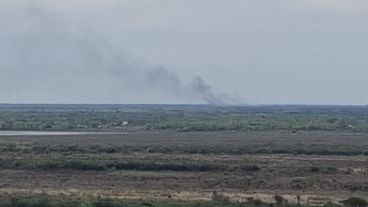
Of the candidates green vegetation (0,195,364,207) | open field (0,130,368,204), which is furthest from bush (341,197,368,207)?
open field (0,130,368,204)

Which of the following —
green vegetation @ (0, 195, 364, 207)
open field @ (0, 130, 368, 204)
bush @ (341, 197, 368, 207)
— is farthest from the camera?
open field @ (0, 130, 368, 204)

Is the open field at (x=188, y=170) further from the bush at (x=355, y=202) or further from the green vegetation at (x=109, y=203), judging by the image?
the green vegetation at (x=109, y=203)

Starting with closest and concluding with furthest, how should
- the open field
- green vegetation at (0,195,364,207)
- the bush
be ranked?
green vegetation at (0,195,364,207)
the bush
the open field

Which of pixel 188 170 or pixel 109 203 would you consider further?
pixel 188 170

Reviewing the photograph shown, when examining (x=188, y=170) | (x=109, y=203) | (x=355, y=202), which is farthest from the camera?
(x=188, y=170)

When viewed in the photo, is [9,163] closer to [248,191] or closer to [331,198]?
[248,191]

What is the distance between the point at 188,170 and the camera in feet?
173

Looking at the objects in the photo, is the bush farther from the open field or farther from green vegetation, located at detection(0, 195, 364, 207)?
the open field

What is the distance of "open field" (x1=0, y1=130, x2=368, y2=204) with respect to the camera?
41.8 meters

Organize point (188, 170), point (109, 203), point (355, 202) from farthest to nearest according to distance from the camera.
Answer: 1. point (188, 170)
2. point (355, 202)
3. point (109, 203)

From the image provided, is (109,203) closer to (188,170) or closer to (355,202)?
(355,202)

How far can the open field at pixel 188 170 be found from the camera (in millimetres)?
41844

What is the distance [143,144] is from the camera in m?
75.5

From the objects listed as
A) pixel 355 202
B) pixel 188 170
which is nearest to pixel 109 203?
pixel 355 202
